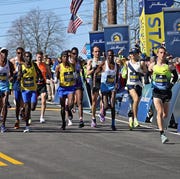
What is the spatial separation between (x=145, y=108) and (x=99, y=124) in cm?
168

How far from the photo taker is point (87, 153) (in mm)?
10836

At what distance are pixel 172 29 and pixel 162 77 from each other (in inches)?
202

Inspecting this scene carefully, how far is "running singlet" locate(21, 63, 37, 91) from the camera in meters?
14.3

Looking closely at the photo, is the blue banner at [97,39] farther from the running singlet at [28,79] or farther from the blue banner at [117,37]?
the running singlet at [28,79]

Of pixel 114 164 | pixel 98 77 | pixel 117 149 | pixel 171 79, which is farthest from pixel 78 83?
pixel 114 164

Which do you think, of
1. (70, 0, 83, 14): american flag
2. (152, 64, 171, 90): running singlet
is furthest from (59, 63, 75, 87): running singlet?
(70, 0, 83, 14): american flag

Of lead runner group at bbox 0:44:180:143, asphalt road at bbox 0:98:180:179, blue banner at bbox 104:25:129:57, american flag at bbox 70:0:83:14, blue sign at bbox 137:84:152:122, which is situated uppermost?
american flag at bbox 70:0:83:14

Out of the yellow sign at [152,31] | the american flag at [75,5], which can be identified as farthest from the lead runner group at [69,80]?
the american flag at [75,5]

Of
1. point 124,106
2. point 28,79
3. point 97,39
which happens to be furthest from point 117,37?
point 28,79

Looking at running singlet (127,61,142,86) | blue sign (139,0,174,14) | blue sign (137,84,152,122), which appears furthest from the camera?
blue sign (139,0,174,14)

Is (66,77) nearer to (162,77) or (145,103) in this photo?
(162,77)

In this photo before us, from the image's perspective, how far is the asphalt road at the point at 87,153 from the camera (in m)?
8.94

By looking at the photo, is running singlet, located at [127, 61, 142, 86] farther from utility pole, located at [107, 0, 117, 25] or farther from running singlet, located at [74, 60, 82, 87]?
utility pole, located at [107, 0, 117, 25]

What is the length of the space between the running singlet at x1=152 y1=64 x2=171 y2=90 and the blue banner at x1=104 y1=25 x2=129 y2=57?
9.33 m
